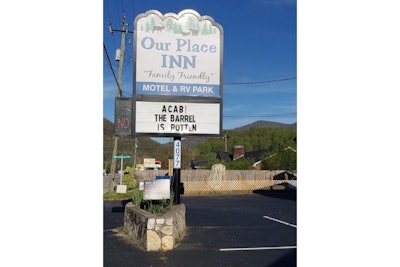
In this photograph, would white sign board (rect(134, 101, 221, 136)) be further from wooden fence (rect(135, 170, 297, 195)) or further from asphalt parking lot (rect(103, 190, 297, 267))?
wooden fence (rect(135, 170, 297, 195))

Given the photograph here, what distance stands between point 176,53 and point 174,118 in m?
1.47

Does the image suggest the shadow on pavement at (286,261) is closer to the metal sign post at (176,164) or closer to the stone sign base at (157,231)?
the stone sign base at (157,231)

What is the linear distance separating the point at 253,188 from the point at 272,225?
16.9 metres

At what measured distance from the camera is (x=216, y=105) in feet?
33.4

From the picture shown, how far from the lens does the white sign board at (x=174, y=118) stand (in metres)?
9.88

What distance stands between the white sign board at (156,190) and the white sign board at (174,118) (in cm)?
115

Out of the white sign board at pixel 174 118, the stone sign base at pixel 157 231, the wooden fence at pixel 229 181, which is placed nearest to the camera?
the stone sign base at pixel 157 231

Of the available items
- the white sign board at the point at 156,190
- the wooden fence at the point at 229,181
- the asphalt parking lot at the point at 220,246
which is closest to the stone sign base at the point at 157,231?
the asphalt parking lot at the point at 220,246

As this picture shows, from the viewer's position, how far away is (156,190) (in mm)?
9680

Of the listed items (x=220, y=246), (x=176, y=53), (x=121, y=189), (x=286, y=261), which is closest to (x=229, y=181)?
(x=121, y=189)

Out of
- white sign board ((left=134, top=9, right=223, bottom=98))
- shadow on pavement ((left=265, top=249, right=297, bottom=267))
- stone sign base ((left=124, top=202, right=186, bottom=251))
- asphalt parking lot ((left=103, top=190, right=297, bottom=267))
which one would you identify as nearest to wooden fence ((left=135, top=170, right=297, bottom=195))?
asphalt parking lot ((left=103, top=190, right=297, bottom=267))

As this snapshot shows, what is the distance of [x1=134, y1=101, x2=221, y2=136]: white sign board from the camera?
988cm
